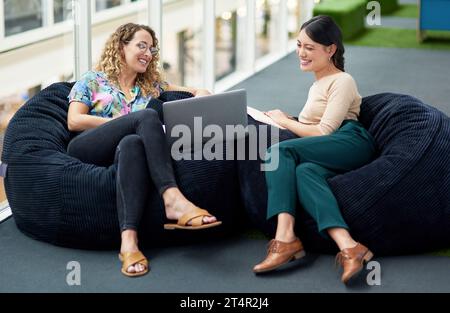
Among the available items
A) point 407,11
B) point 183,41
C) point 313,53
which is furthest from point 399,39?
point 313,53

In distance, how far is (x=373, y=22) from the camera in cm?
1141

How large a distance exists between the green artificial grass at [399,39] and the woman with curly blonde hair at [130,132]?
5.82 metres

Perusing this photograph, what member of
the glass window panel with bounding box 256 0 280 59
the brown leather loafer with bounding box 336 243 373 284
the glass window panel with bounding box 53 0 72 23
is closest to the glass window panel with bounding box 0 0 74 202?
the glass window panel with bounding box 53 0 72 23

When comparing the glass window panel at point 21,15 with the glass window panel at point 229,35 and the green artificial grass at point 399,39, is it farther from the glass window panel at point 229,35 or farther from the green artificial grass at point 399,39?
the green artificial grass at point 399,39

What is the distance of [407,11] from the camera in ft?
43.0

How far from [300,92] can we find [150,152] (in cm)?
386

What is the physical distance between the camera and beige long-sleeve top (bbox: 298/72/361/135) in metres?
3.99

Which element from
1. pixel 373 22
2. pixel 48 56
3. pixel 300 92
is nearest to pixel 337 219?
pixel 48 56

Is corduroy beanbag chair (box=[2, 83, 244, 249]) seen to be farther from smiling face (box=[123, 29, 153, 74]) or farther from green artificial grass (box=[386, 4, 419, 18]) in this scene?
green artificial grass (box=[386, 4, 419, 18])

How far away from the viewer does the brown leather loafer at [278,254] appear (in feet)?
12.0

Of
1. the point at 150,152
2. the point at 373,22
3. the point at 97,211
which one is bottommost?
the point at 373,22

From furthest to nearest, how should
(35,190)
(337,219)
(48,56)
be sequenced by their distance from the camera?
(48,56), (35,190), (337,219)

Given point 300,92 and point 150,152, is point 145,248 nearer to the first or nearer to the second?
point 150,152
